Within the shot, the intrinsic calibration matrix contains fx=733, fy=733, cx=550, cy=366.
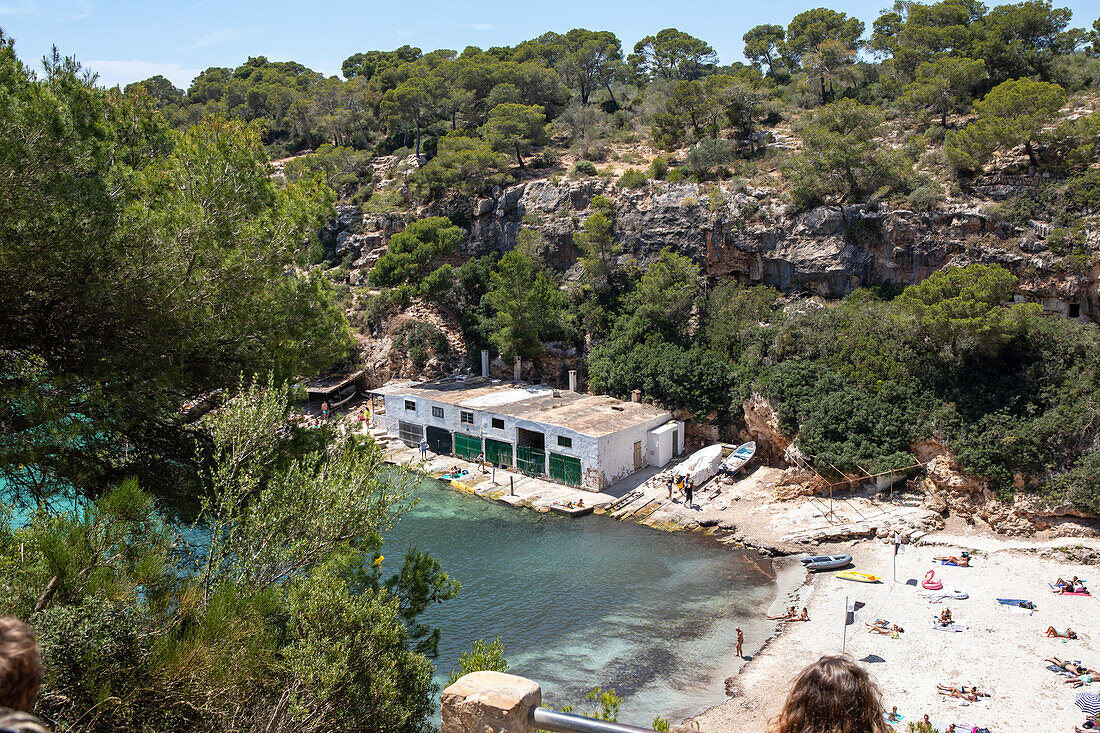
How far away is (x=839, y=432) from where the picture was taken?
27719 millimetres

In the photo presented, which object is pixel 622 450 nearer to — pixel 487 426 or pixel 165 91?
pixel 487 426

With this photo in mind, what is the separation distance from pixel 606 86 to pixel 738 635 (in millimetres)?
57354

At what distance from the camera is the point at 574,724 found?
369 centimetres

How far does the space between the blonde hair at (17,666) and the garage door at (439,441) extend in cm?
3278

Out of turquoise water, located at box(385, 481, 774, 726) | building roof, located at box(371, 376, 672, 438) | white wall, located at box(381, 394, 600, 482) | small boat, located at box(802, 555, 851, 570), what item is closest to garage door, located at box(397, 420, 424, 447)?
white wall, located at box(381, 394, 600, 482)

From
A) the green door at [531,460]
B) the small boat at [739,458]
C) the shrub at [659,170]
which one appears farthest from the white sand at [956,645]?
the shrub at [659,170]

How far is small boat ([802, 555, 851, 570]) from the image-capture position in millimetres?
22812

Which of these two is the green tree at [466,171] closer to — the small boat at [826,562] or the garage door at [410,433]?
the garage door at [410,433]

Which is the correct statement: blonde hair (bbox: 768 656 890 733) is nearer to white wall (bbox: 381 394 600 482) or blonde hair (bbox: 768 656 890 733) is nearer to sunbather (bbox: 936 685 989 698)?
sunbather (bbox: 936 685 989 698)

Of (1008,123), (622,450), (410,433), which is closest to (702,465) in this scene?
(622,450)

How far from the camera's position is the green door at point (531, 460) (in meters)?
32.0

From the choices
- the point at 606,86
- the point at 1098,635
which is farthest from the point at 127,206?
the point at 606,86

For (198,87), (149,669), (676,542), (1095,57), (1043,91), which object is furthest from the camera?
(198,87)

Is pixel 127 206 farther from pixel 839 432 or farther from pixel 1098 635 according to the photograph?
pixel 839 432
